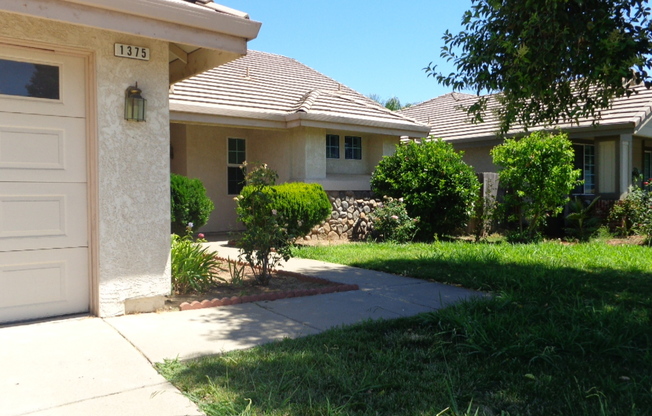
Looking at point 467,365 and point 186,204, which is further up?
point 186,204

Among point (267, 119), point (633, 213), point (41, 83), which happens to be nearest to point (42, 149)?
point (41, 83)

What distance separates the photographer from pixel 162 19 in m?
5.19

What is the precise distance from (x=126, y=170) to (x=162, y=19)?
155cm

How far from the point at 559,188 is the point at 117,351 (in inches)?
418

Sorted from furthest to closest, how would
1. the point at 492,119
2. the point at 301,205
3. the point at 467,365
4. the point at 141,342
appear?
the point at 492,119 → the point at 301,205 → the point at 141,342 → the point at 467,365

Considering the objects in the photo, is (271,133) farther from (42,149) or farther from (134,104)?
(42,149)

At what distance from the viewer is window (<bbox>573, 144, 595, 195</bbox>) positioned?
51.8ft

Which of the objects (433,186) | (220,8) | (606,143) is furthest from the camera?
(606,143)

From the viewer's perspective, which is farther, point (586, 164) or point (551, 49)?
point (586, 164)

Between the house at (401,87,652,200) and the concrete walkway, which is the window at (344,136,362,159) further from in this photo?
the concrete walkway

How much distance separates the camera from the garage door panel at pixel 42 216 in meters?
4.96

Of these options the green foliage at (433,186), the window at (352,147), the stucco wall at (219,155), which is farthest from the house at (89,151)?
the window at (352,147)

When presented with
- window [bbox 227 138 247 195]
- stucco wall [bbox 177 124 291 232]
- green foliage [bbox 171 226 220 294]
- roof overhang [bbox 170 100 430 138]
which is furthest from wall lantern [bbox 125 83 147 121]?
window [bbox 227 138 247 195]


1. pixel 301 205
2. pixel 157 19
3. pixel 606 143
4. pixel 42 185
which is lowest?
pixel 301 205
